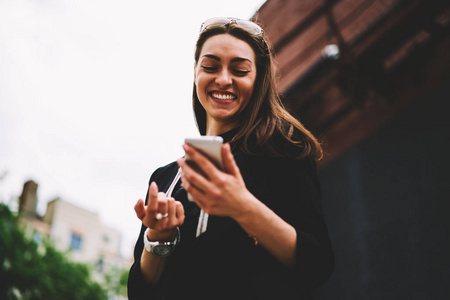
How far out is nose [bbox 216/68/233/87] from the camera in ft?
4.06

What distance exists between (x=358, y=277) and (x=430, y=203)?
122 centimetres

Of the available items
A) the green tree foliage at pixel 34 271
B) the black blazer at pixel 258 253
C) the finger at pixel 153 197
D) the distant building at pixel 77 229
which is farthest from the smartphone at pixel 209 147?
the distant building at pixel 77 229

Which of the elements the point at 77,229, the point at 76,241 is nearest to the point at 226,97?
the point at 77,229

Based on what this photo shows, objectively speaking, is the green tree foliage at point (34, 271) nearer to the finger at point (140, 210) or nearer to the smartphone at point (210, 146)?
the finger at point (140, 210)

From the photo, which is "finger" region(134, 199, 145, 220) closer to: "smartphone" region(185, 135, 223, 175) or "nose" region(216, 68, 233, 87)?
"smartphone" region(185, 135, 223, 175)

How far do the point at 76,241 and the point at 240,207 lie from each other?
28.2 m

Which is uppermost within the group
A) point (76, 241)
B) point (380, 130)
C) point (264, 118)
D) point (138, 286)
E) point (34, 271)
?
point (380, 130)

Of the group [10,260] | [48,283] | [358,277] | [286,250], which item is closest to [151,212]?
[286,250]

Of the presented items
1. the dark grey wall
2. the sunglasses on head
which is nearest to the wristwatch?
the sunglasses on head

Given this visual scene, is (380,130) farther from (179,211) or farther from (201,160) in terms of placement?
(201,160)

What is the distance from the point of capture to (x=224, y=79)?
124 centimetres

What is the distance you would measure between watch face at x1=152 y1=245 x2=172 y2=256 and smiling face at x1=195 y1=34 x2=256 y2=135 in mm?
440

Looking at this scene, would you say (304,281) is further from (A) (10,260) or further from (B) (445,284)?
(A) (10,260)

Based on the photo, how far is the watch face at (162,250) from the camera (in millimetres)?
1113
